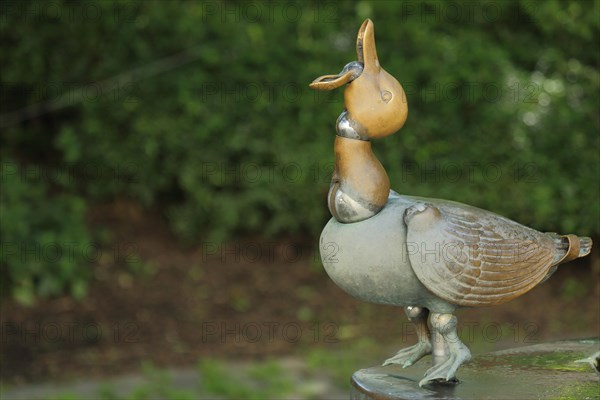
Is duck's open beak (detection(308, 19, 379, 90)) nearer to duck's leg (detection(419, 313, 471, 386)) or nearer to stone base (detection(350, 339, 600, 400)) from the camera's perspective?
duck's leg (detection(419, 313, 471, 386))

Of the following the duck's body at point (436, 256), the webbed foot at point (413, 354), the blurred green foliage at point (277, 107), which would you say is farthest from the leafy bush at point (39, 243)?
the duck's body at point (436, 256)

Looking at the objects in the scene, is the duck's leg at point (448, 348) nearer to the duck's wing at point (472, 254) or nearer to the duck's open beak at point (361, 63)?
the duck's wing at point (472, 254)

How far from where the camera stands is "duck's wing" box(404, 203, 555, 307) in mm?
2527

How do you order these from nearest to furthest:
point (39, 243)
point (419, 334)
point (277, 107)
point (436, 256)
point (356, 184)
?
point (436, 256), point (356, 184), point (419, 334), point (39, 243), point (277, 107)

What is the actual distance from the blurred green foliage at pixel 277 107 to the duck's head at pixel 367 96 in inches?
152

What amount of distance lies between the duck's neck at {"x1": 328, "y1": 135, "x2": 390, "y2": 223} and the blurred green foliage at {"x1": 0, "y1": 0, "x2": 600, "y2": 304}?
3852mm

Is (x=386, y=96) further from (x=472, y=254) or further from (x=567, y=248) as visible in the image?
(x=567, y=248)

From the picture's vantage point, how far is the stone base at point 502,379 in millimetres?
2678

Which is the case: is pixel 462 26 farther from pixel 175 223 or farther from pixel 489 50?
pixel 175 223

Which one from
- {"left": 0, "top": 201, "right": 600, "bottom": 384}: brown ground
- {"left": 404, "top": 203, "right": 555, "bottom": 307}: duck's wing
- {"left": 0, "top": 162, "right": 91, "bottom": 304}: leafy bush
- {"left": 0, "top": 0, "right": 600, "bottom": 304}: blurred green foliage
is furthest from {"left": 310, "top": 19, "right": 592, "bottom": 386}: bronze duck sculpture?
{"left": 0, "top": 162, "right": 91, "bottom": 304}: leafy bush

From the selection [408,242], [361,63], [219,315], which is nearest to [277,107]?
[219,315]

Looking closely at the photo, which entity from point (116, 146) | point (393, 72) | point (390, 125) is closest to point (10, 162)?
point (116, 146)

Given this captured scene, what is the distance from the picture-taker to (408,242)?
8.34 feet

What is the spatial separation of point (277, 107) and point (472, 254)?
450 cm
